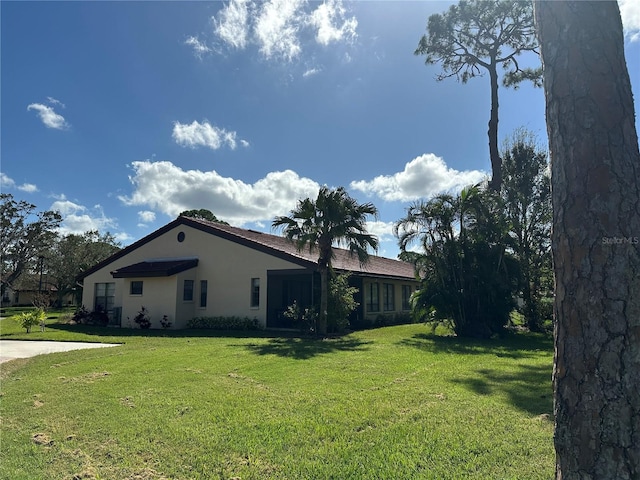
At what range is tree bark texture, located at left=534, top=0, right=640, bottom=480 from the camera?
2.13 meters

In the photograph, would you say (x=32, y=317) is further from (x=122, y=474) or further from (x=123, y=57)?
(x=122, y=474)

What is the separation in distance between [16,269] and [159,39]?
146ft

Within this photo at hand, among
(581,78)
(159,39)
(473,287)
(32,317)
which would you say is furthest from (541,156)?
(32,317)

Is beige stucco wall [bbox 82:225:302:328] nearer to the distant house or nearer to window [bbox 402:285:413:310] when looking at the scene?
window [bbox 402:285:413:310]

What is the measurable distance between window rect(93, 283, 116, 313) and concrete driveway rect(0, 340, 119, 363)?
822 cm

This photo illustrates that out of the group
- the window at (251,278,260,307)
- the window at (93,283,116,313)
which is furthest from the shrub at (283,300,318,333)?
the window at (93,283,116,313)

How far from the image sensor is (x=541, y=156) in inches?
780

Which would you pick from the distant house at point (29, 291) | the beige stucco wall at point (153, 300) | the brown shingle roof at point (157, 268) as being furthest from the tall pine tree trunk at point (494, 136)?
the distant house at point (29, 291)

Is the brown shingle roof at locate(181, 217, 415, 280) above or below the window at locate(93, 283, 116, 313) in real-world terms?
above

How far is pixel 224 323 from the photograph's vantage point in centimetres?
1956

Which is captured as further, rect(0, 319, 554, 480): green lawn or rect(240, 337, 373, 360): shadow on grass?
rect(240, 337, 373, 360): shadow on grass

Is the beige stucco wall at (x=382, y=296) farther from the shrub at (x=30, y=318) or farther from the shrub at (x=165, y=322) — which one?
the shrub at (x=30, y=318)

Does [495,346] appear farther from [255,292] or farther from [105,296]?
[105,296]

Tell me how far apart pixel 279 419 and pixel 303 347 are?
7.23 meters
